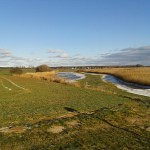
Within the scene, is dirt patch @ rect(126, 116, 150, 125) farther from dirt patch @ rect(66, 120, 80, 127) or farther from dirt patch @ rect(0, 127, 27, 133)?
dirt patch @ rect(0, 127, 27, 133)

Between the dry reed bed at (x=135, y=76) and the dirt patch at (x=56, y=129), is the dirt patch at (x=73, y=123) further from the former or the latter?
the dry reed bed at (x=135, y=76)

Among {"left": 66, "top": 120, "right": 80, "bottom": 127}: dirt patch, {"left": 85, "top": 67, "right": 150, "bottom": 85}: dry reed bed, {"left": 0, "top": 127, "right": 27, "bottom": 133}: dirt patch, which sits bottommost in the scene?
{"left": 85, "top": 67, "right": 150, "bottom": 85}: dry reed bed

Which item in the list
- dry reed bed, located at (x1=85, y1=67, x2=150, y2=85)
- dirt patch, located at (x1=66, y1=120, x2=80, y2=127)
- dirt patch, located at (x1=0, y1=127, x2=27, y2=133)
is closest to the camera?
dirt patch, located at (x1=0, y1=127, x2=27, y2=133)

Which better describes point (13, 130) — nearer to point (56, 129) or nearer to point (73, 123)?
Answer: point (56, 129)

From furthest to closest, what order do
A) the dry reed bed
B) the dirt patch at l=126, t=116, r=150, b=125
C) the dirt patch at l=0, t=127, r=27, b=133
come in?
the dry reed bed → the dirt patch at l=126, t=116, r=150, b=125 → the dirt patch at l=0, t=127, r=27, b=133

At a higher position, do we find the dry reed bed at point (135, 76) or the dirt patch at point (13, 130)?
the dirt patch at point (13, 130)

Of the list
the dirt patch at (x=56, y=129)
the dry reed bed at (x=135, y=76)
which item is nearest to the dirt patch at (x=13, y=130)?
the dirt patch at (x=56, y=129)

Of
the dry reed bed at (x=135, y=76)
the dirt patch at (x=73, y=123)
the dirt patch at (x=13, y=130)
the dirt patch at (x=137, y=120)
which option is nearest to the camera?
the dirt patch at (x=13, y=130)

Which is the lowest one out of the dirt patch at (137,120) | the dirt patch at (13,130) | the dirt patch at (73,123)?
the dirt patch at (137,120)

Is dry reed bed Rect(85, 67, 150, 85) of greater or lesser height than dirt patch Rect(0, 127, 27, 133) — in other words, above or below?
below

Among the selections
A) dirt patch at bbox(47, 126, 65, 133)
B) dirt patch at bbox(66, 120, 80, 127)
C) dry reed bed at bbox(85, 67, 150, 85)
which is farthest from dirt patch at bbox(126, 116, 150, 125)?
dry reed bed at bbox(85, 67, 150, 85)

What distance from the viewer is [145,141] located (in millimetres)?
11633

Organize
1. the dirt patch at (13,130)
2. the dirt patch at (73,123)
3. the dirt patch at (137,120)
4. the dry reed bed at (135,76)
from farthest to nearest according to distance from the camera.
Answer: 1. the dry reed bed at (135,76)
2. the dirt patch at (137,120)
3. the dirt patch at (73,123)
4. the dirt patch at (13,130)

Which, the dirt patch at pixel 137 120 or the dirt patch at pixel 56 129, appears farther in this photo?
the dirt patch at pixel 137 120
